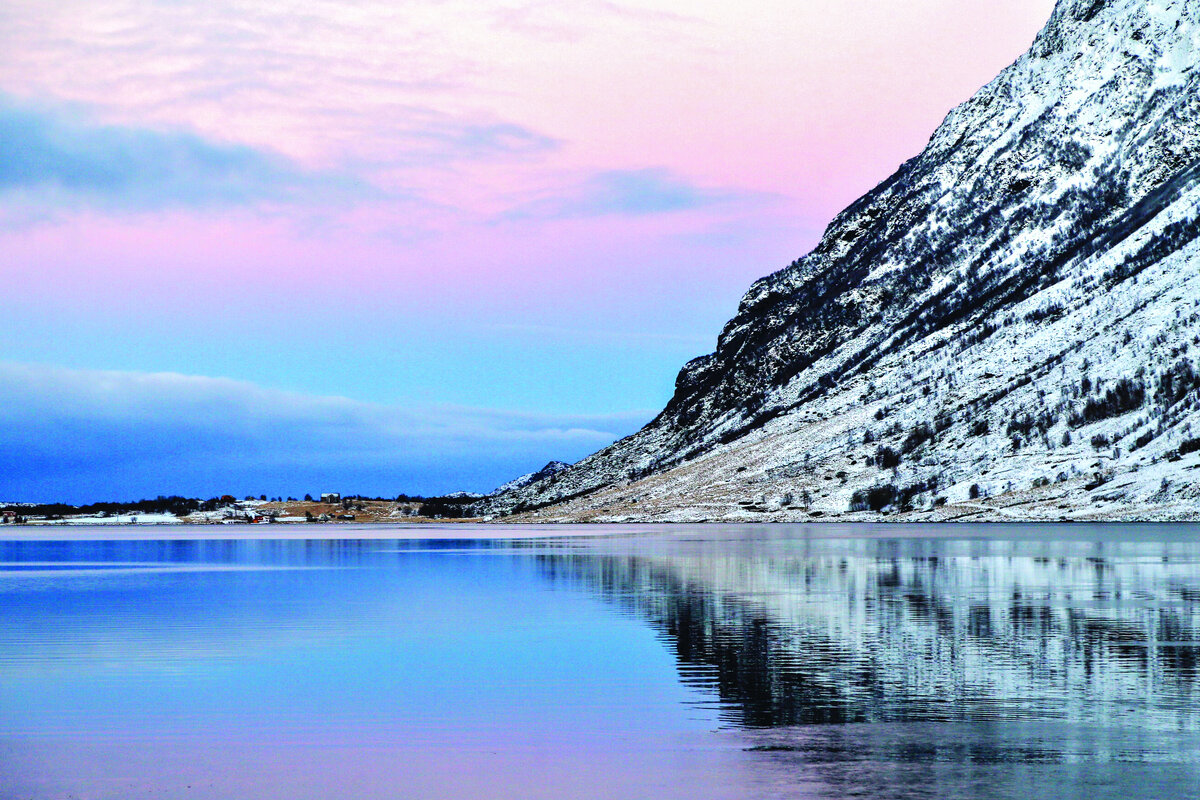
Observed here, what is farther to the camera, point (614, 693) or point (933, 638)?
point (933, 638)

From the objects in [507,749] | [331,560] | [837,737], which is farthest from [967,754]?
[331,560]

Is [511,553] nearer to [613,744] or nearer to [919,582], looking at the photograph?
[919,582]

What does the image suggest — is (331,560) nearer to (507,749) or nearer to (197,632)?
(197,632)

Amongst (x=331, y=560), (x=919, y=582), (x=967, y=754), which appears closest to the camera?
(x=967, y=754)

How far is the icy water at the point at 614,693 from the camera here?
61.2 feet

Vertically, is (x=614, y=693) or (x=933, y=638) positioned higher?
(x=933, y=638)

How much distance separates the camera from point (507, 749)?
20984 millimetres

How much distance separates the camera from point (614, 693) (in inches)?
1057

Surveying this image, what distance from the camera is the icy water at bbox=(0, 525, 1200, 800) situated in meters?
18.6

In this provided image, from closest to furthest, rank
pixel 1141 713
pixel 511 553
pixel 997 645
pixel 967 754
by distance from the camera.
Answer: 1. pixel 967 754
2. pixel 1141 713
3. pixel 997 645
4. pixel 511 553

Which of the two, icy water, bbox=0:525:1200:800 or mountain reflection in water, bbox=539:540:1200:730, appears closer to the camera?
icy water, bbox=0:525:1200:800

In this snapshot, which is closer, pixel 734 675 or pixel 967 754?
pixel 967 754

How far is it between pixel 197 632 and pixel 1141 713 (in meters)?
27.3

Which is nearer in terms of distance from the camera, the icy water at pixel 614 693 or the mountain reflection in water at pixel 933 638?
the icy water at pixel 614 693
